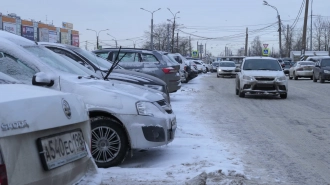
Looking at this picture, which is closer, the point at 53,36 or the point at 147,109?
the point at 147,109

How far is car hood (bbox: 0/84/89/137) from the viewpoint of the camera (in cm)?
305

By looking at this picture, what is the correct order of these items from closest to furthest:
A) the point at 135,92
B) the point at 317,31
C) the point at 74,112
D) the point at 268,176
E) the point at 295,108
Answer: the point at 74,112
the point at 268,176
the point at 135,92
the point at 295,108
the point at 317,31

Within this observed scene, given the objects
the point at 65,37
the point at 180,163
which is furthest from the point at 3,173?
the point at 65,37

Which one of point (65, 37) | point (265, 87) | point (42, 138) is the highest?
point (65, 37)

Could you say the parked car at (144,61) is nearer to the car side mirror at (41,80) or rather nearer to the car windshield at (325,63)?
the car side mirror at (41,80)

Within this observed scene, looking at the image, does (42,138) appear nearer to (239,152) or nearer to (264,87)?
(239,152)

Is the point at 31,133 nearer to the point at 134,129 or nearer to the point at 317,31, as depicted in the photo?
the point at 134,129

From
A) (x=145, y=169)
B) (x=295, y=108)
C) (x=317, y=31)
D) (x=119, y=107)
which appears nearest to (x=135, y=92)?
(x=119, y=107)

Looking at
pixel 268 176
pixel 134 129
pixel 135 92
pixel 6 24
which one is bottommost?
pixel 268 176

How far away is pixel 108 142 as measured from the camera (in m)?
6.76

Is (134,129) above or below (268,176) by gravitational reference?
above

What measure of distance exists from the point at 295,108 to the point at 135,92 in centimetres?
944

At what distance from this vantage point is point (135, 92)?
716cm

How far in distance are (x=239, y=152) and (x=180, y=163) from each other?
4.67 ft
